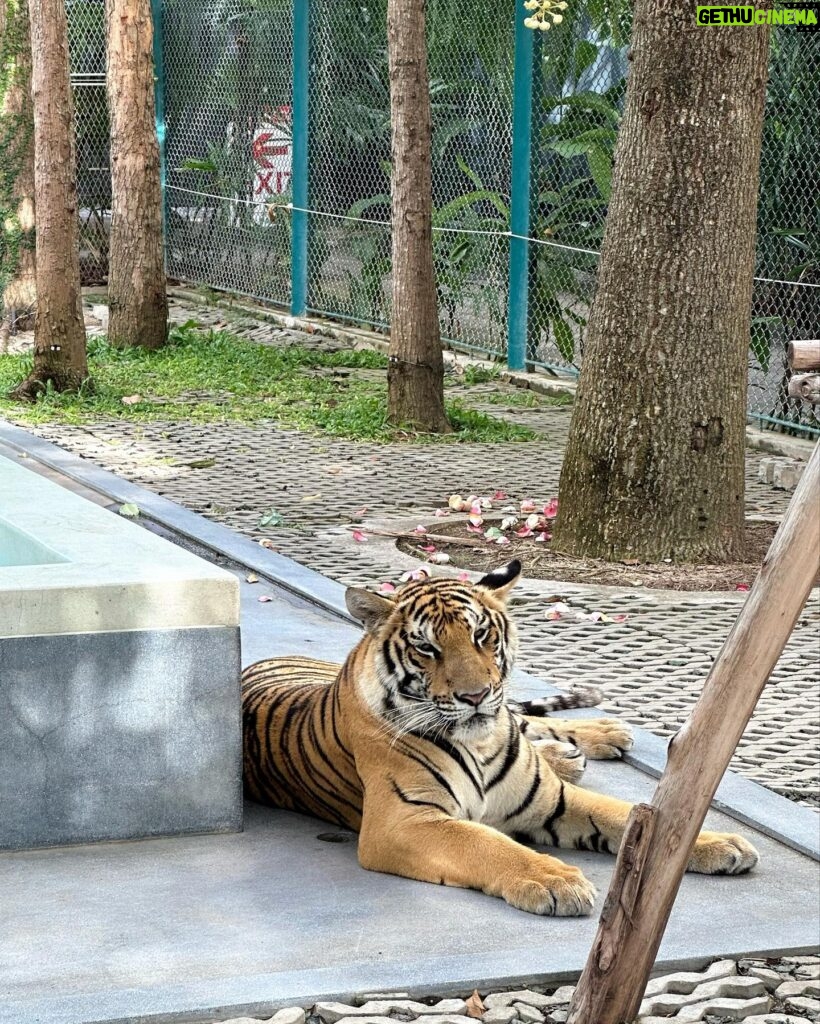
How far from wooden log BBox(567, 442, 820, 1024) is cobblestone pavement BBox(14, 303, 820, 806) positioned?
183 centimetres

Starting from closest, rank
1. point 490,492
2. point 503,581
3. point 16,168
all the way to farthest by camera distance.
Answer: point 503,581 < point 490,492 < point 16,168

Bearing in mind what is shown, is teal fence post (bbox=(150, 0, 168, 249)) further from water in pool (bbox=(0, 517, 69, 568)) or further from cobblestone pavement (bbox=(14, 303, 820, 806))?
water in pool (bbox=(0, 517, 69, 568))

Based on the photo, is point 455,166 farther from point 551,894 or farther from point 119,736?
point 551,894

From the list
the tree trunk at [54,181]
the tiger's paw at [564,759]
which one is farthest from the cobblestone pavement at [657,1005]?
the tree trunk at [54,181]

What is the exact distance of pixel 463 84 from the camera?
1484cm

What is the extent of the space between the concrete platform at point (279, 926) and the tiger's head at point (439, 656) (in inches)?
17.2

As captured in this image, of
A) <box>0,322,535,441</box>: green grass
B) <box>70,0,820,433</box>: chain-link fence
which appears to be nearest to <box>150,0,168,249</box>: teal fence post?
<box>70,0,820,433</box>: chain-link fence

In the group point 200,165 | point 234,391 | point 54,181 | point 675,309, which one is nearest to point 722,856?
point 675,309

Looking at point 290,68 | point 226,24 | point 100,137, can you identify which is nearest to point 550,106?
point 290,68

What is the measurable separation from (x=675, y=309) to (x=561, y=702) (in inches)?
120

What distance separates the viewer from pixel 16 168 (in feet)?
54.3

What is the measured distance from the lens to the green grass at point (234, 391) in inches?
493

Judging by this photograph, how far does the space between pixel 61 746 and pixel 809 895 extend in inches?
80.2

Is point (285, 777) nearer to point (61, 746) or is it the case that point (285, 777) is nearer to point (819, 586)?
point (61, 746)
